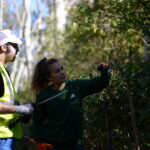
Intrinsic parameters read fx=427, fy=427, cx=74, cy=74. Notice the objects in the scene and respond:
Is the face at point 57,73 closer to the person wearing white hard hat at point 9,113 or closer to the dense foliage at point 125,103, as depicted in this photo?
the person wearing white hard hat at point 9,113

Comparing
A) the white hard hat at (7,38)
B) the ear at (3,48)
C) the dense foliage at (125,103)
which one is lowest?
the dense foliage at (125,103)

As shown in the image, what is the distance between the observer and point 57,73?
4.22 meters

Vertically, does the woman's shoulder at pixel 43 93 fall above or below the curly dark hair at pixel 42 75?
below

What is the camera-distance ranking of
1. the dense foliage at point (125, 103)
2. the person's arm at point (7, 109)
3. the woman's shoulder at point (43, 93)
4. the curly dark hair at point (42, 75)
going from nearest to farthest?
the person's arm at point (7, 109)
the woman's shoulder at point (43, 93)
the curly dark hair at point (42, 75)
the dense foliage at point (125, 103)

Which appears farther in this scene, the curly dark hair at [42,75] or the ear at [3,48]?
the curly dark hair at [42,75]

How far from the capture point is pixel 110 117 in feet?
18.1

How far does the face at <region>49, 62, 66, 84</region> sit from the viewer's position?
4.16 meters

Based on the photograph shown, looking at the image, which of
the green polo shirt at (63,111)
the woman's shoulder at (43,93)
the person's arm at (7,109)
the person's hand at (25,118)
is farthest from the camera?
the woman's shoulder at (43,93)

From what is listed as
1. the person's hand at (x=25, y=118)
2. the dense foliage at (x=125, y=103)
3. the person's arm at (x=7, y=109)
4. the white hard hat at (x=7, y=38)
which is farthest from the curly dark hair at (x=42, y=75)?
the dense foliage at (x=125, y=103)

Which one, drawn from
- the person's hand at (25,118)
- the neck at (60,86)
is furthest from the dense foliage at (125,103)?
the person's hand at (25,118)

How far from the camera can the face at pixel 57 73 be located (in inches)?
164

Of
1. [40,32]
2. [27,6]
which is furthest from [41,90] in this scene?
[40,32]

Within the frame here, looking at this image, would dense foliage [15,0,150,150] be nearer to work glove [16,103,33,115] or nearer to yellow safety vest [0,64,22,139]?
work glove [16,103,33,115]

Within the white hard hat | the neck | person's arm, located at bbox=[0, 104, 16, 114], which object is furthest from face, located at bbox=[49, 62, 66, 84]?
person's arm, located at bbox=[0, 104, 16, 114]
